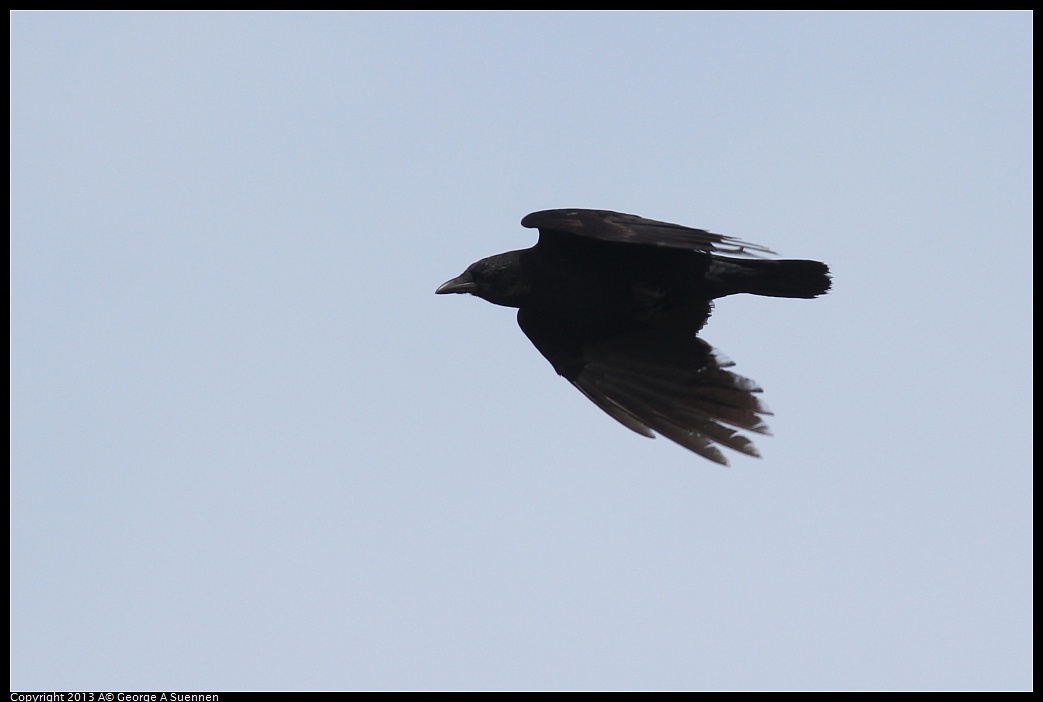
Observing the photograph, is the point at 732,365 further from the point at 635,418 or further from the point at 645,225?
the point at 645,225

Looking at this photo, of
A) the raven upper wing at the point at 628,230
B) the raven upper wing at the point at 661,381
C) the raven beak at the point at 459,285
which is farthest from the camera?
the raven beak at the point at 459,285

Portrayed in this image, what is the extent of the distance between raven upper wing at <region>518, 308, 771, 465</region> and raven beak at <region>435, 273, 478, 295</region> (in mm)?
459

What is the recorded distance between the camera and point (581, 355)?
9.58 m

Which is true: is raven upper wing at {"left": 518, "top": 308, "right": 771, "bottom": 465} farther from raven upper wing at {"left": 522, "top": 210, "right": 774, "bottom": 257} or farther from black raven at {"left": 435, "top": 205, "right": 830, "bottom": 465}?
raven upper wing at {"left": 522, "top": 210, "right": 774, "bottom": 257}

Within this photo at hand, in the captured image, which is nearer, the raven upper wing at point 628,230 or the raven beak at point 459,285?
the raven upper wing at point 628,230

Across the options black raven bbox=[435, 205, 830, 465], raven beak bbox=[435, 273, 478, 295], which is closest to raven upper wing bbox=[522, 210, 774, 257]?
black raven bbox=[435, 205, 830, 465]

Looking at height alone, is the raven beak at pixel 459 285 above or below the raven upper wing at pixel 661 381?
above

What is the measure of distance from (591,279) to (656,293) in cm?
50

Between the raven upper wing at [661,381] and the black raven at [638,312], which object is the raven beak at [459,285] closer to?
the black raven at [638,312]

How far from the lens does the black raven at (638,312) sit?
8711mm

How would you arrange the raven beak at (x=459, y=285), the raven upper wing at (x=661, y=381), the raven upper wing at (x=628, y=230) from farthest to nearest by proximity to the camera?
the raven beak at (x=459, y=285), the raven upper wing at (x=661, y=381), the raven upper wing at (x=628, y=230)

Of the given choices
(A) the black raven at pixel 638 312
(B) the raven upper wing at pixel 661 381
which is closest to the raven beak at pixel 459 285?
(A) the black raven at pixel 638 312

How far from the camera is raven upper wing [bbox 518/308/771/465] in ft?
28.5
